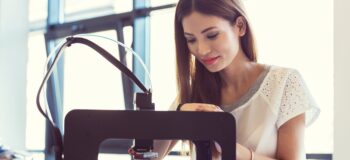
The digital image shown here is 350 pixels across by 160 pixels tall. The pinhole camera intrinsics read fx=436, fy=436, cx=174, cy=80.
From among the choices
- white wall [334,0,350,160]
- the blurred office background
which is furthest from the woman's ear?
white wall [334,0,350,160]

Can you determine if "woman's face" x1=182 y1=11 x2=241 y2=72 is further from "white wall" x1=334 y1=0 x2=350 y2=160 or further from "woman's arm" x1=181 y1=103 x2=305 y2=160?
"white wall" x1=334 y1=0 x2=350 y2=160

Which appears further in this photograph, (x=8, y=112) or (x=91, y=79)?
(x=8, y=112)

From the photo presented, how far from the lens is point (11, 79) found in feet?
11.2

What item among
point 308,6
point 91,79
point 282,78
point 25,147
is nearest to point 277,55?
point 308,6

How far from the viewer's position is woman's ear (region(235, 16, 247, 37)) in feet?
2.70

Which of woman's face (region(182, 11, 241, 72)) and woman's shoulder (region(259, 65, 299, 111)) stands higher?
woman's face (region(182, 11, 241, 72))

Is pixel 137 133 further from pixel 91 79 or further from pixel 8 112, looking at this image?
pixel 8 112

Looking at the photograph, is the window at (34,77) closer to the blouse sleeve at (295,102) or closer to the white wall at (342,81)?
the white wall at (342,81)

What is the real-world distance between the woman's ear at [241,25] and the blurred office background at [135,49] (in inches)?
11.9

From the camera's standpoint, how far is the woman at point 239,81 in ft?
2.52

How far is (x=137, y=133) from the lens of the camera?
0.39 m

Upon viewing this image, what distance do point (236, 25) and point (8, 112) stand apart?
9.63 ft

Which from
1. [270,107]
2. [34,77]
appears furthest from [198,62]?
[34,77]

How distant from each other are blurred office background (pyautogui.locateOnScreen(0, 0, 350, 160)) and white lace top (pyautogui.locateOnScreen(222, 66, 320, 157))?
272 mm
